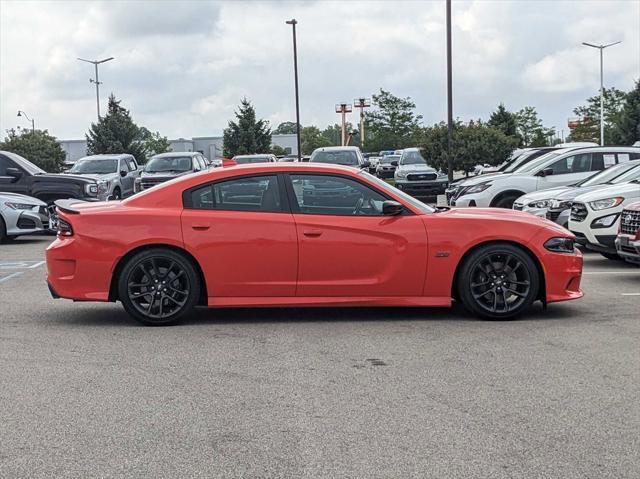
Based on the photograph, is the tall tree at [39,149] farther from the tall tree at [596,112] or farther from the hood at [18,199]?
the tall tree at [596,112]

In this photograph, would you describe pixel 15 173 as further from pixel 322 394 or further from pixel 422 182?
pixel 322 394

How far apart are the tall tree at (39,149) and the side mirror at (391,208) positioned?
39480 millimetres

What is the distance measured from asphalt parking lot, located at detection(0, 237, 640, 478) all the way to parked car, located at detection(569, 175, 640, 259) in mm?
3594

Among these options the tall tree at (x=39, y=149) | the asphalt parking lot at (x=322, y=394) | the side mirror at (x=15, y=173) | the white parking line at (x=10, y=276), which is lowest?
the asphalt parking lot at (x=322, y=394)

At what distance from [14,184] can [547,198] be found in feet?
38.1

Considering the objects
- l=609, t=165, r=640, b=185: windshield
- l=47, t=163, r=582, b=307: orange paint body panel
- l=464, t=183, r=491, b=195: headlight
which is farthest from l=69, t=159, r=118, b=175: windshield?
l=47, t=163, r=582, b=307: orange paint body panel

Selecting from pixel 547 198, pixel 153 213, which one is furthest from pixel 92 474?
pixel 547 198

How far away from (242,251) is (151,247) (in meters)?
0.85

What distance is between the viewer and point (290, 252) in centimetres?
839

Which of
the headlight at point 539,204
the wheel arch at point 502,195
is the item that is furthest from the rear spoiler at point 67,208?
the wheel arch at point 502,195

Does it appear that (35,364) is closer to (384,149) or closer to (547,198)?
(547,198)

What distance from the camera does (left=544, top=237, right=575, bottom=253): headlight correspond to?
28.2ft

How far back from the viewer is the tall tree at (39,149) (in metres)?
45.9

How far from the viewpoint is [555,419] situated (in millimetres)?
5344
